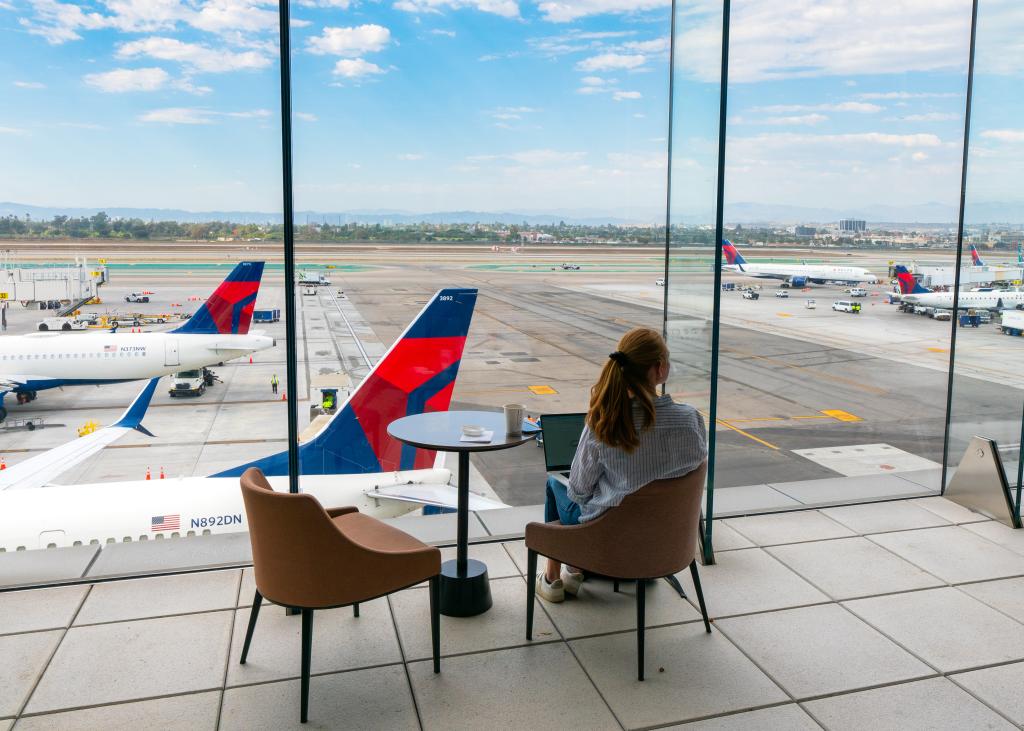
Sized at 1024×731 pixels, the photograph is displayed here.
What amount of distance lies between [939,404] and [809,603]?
19192 mm

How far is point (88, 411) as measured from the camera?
14602 millimetres

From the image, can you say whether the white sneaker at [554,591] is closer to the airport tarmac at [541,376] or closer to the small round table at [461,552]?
the small round table at [461,552]

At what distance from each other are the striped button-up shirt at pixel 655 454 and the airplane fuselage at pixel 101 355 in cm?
1535

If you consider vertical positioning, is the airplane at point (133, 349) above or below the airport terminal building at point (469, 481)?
below

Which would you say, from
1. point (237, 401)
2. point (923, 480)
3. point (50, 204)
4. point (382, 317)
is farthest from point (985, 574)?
point (382, 317)

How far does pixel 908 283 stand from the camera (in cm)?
3784

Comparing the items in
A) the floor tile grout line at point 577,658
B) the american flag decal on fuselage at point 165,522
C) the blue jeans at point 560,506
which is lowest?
the american flag decal on fuselage at point 165,522

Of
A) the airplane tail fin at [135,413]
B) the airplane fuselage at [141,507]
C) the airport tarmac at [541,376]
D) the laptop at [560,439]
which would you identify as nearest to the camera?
the laptop at [560,439]

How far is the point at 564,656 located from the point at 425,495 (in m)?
3.69

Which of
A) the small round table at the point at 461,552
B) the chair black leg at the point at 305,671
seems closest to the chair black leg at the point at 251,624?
the chair black leg at the point at 305,671

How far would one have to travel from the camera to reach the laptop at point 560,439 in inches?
115

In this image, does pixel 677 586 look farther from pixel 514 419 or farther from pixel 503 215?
pixel 503 215

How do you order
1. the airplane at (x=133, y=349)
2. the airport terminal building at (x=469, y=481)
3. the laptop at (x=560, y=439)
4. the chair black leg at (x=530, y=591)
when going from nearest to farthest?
the airport terminal building at (x=469, y=481), the chair black leg at (x=530, y=591), the laptop at (x=560, y=439), the airplane at (x=133, y=349)

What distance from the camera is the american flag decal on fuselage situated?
618 cm
